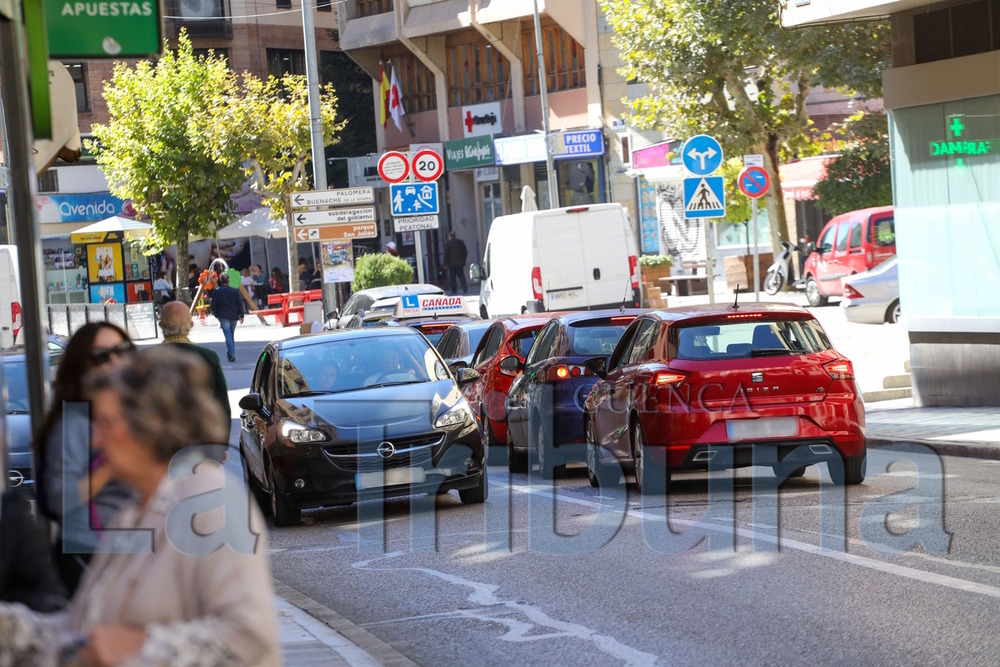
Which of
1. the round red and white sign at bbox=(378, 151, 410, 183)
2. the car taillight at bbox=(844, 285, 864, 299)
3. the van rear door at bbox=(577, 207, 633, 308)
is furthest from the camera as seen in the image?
the car taillight at bbox=(844, 285, 864, 299)

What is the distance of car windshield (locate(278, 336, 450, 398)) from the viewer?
1355cm

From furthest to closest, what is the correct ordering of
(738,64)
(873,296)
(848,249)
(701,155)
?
1. (738,64)
2. (848,249)
3. (873,296)
4. (701,155)

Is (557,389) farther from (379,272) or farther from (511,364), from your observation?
(379,272)

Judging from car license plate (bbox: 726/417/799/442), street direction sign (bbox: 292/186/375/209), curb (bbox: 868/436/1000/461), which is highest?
street direction sign (bbox: 292/186/375/209)

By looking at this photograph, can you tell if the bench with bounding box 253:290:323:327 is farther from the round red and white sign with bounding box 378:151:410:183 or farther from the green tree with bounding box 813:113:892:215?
the round red and white sign with bounding box 378:151:410:183

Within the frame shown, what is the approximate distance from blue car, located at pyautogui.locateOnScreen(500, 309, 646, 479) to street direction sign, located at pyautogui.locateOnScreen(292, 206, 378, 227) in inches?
436

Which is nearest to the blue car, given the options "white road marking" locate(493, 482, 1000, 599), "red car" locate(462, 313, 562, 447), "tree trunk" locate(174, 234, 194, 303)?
"red car" locate(462, 313, 562, 447)

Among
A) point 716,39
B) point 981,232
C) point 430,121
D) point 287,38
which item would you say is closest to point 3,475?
point 981,232

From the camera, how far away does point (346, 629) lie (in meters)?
8.43

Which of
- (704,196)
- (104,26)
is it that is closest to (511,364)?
(704,196)

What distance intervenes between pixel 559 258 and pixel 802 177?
705 inches

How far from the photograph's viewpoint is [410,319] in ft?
84.0

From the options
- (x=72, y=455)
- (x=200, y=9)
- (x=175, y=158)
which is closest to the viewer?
(x=72, y=455)

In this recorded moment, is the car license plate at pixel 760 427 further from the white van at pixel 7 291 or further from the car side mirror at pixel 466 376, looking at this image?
the white van at pixel 7 291
